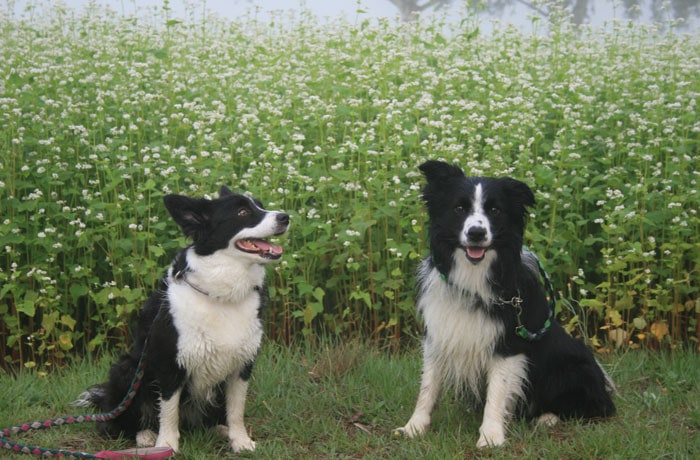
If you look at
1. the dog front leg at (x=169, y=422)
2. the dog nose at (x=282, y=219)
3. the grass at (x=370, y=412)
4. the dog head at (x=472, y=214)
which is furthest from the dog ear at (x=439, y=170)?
the dog front leg at (x=169, y=422)

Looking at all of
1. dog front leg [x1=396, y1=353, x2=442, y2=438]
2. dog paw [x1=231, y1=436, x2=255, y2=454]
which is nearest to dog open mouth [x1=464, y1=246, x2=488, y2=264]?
dog front leg [x1=396, y1=353, x2=442, y2=438]

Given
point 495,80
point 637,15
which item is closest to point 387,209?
point 495,80

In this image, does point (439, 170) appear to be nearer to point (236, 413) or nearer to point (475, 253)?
point (475, 253)

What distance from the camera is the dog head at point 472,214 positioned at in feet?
13.3

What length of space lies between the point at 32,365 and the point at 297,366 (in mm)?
1826

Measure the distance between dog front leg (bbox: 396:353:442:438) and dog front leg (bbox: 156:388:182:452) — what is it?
45.5 inches

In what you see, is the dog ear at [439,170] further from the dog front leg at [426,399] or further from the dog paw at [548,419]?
the dog paw at [548,419]

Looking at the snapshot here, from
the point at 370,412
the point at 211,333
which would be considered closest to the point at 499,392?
the point at 370,412

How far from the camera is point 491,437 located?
4.31m

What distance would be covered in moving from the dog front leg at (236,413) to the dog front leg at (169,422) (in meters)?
0.26

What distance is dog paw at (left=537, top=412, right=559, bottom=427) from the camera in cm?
456

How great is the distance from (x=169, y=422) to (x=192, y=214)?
1024mm

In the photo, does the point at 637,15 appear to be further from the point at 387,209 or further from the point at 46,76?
the point at 46,76

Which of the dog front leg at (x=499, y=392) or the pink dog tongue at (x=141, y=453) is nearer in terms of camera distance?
the pink dog tongue at (x=141, y=453)
